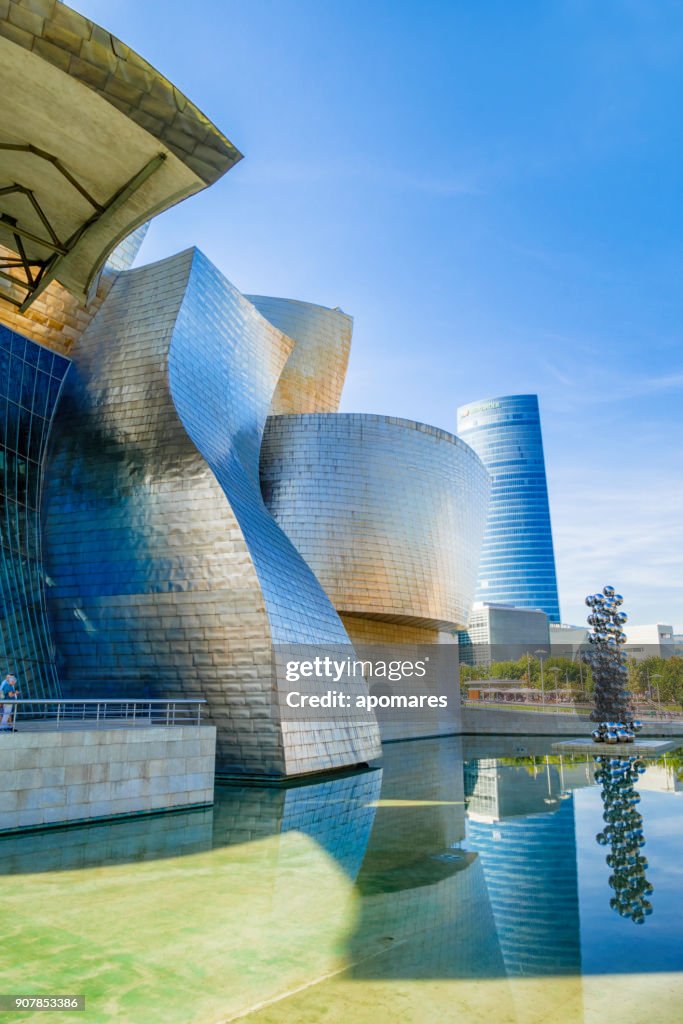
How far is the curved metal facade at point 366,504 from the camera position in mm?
27203

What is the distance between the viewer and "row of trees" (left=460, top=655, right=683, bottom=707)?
59781 mm

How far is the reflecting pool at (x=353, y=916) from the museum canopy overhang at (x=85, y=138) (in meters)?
7.70

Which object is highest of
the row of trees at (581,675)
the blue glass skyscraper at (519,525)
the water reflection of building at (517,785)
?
the blue glass skyscraper at (519,525)

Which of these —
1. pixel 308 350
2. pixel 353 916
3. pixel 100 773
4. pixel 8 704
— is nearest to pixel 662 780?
pixel 100 773

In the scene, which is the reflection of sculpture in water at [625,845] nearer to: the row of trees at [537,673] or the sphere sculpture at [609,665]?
the sphere sculpture at [609,665]

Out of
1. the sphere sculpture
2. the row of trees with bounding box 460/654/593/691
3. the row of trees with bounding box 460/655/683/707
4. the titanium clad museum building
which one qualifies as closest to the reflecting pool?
the titanium clad museum building

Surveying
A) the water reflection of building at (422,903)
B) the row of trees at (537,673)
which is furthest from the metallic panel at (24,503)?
the row of trees at (537,673)

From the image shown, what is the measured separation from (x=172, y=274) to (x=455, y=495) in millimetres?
15993

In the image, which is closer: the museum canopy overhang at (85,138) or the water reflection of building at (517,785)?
the museum canopy overhang at (85,138)

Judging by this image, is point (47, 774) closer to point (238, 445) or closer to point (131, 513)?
point (131, 513)

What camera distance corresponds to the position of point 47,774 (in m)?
9.77

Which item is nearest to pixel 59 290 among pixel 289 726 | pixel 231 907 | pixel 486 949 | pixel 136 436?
pixel 136 436

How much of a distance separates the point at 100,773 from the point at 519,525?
348 feet

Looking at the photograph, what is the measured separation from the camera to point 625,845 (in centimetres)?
896
